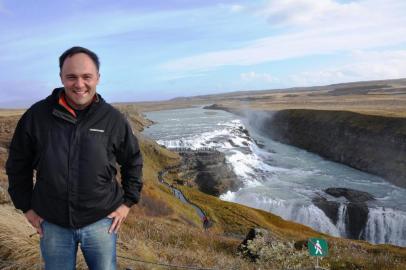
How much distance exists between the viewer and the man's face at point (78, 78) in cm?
385

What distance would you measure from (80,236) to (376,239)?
38.0 metres

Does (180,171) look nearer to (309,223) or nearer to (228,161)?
(228,161)

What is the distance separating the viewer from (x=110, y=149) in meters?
4.00

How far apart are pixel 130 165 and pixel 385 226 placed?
3768 cm

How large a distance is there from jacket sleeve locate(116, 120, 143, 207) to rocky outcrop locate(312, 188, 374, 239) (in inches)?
1472

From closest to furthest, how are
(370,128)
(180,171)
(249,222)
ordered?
(249,222) < (180,171) < (370,128)

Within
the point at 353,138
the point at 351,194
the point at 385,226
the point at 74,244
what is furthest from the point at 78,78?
the point at 353,138

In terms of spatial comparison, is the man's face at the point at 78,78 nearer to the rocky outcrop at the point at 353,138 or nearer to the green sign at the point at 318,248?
the green sign at the point at 318,248

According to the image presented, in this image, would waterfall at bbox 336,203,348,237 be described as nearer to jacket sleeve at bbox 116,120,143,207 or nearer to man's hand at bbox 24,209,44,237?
jacket sleeve at bbox 116,120,143,207

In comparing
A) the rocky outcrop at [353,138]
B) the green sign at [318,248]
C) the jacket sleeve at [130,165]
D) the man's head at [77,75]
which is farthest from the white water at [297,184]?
the man's head at [77,75]

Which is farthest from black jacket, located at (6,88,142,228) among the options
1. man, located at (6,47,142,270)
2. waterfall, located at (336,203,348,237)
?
waterfall, located at (336,203,348,237)

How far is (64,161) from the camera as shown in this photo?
3.75 metres

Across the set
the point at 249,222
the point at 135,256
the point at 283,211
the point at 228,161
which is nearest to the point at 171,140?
the point at 228,161

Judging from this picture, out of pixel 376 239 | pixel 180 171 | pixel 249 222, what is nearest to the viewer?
pixel 249 222
